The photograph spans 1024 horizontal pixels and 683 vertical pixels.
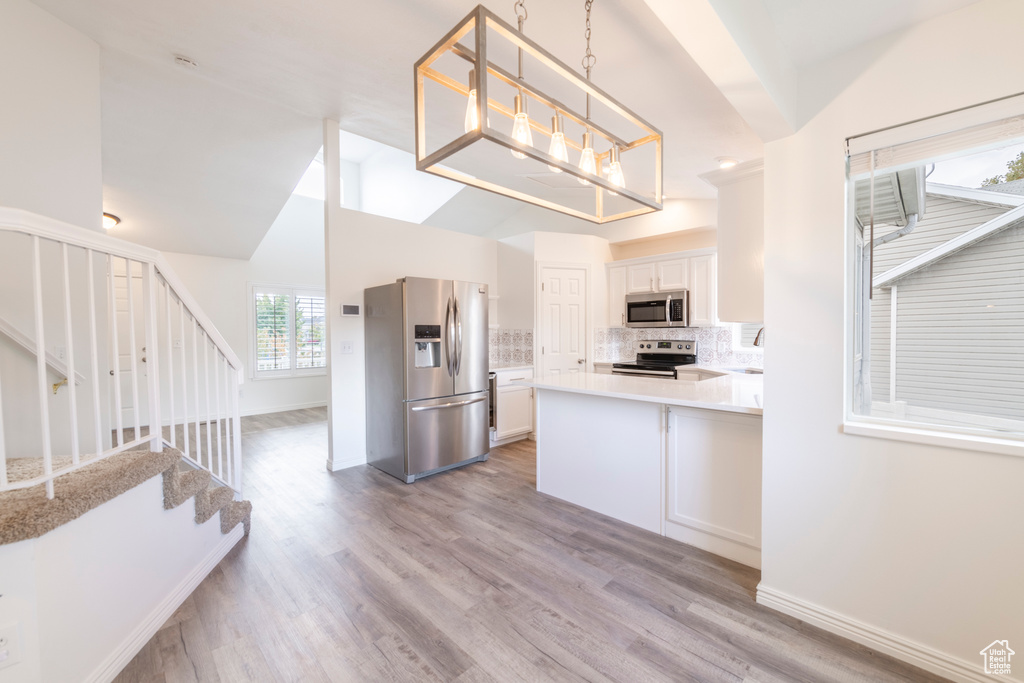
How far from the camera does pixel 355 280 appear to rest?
3.95m

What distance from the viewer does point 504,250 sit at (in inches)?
202

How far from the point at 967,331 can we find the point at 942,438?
42cm

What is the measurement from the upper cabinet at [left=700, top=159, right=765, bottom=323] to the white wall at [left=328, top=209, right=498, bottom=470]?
9.94 feet

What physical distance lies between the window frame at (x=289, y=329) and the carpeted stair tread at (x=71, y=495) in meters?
5.03

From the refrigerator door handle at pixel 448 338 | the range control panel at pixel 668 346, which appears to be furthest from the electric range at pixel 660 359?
the refrigerator door handle at pixel 448 338

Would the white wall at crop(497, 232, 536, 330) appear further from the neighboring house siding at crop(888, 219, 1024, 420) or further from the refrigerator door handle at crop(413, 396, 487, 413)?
the neighboring house siding at crop(888, 219, 1024, 420)

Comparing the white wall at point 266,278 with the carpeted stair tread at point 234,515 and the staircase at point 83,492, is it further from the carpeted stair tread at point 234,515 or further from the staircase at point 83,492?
the staircase at point 83,492

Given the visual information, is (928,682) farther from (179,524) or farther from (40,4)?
(40,4)

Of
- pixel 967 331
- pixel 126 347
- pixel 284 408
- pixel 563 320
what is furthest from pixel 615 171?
pixel 126 347

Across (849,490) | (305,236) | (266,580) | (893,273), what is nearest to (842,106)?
(893,273)

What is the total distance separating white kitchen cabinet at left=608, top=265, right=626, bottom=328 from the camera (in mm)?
5266

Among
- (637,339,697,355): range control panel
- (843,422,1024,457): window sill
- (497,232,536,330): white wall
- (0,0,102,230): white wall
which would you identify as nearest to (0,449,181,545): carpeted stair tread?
(0,0,102,230): white wall

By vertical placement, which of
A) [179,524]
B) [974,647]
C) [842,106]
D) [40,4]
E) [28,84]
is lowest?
[974,647]

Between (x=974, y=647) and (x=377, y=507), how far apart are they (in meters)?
3.07
